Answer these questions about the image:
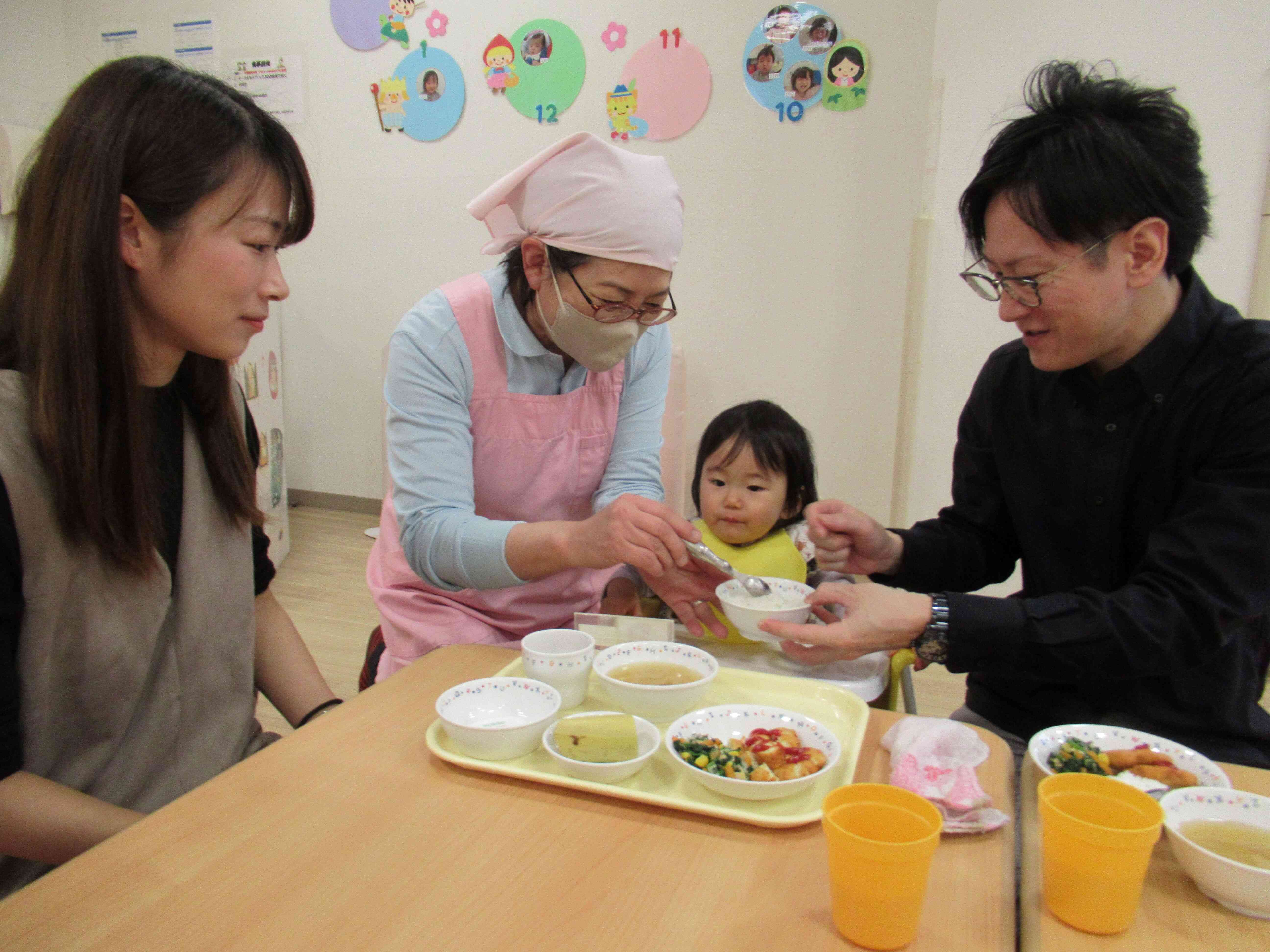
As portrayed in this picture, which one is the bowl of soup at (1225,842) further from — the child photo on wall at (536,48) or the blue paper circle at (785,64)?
the child photo on wall at (536,48)

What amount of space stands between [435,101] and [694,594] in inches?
132

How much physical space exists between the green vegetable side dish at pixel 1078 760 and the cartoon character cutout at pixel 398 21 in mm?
4154

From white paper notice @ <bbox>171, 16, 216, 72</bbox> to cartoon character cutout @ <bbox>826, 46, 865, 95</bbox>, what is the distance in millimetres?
3226

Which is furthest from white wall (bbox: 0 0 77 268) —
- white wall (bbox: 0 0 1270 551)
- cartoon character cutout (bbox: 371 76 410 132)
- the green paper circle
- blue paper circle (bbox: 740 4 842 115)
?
blue paper circle (bbox: 740 4 842 115)

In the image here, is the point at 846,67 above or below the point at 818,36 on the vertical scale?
below

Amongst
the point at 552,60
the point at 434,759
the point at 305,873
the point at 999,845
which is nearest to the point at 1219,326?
the point at 999,845

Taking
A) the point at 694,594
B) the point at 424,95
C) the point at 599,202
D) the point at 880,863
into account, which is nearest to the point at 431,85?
the point at 424,95

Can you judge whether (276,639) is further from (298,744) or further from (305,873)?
(305,873)

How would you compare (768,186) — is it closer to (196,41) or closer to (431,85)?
(431,85)

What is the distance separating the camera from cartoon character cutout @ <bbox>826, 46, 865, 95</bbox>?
3.25 meters

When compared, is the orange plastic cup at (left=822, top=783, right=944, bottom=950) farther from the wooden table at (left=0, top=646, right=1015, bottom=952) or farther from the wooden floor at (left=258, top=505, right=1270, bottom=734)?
the wooden floor at (left=258, top=505, right=1270, bottom=734)

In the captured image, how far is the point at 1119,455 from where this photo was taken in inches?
52.9

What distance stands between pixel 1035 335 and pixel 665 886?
1002 millimetres

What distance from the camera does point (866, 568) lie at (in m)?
1.64
